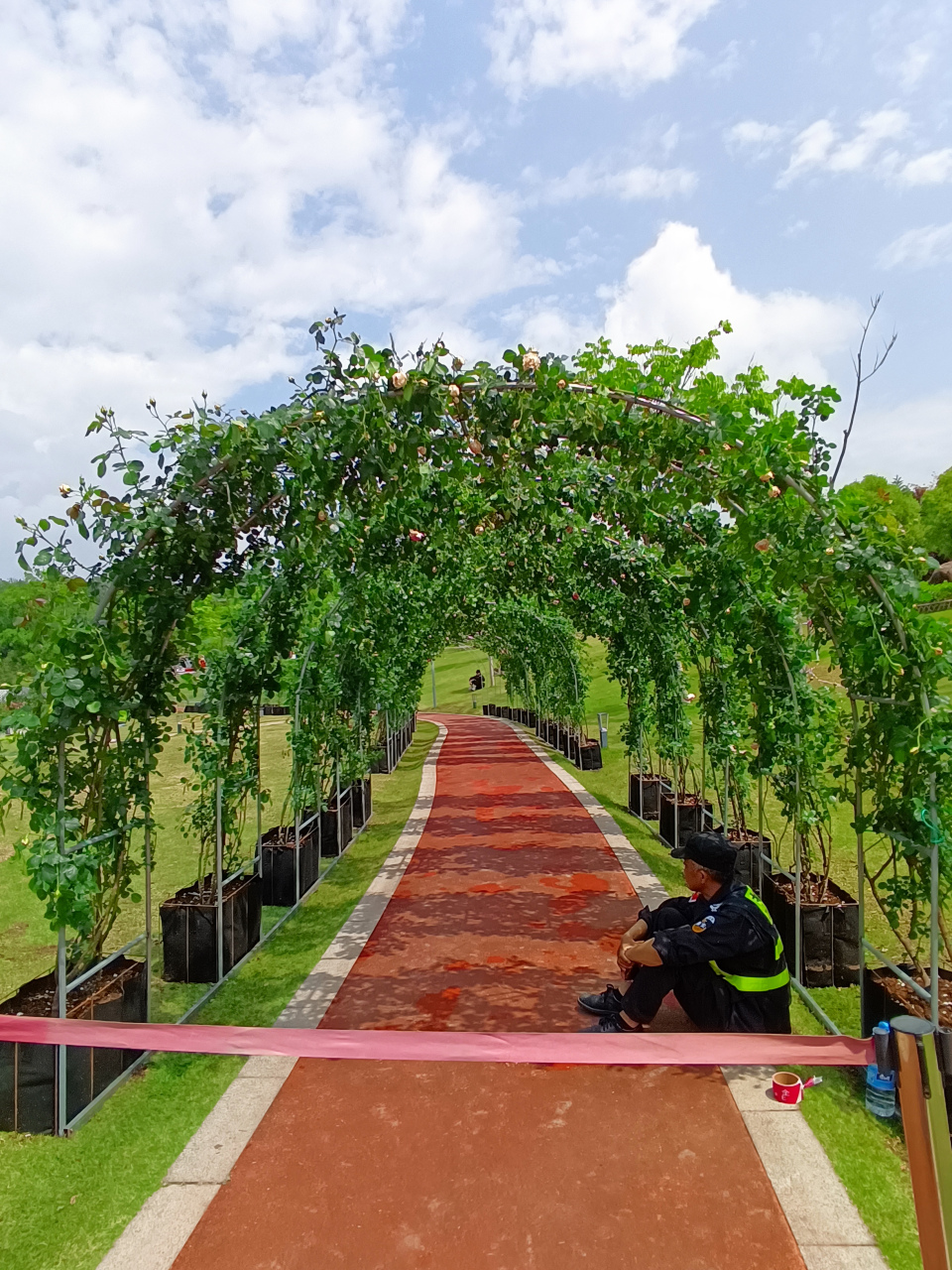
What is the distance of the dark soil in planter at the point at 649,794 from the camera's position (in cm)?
1071

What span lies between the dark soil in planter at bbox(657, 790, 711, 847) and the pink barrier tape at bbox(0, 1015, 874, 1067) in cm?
559

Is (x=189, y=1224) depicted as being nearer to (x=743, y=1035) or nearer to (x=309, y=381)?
(x=743, y=1035)

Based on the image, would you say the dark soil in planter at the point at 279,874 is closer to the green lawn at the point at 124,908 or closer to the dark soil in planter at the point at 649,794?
the green lawn at the point at 124,908

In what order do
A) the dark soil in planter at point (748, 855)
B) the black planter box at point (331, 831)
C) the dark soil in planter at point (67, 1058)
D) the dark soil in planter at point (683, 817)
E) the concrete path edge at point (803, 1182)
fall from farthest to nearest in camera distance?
1. the black planter box at point (331, 831)
2. the dark soil in planter at point (683, 817)
3. the dark soil in planter at point (748, 855)
4. the dark soil in planter at point (67, 1058)
5. the concrete path edge at point (803, 1182)

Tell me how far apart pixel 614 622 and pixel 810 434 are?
274 inches

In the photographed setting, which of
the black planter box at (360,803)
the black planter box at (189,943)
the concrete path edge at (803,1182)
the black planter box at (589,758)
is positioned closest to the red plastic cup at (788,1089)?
the concrete path edge at (803,1182)

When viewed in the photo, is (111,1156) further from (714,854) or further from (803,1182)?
(714,854)

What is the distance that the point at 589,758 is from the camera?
16109mm

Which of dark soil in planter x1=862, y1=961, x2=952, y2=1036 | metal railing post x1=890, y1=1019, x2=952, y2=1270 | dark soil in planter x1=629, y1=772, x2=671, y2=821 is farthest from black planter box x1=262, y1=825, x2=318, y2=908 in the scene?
metal railing post x1=890, y1=1019, x2=952, y2=1270

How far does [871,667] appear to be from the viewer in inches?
150

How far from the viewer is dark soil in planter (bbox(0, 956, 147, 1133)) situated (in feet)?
11.7

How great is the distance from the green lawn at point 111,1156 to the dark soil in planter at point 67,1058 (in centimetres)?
9

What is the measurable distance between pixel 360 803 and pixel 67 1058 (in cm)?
745

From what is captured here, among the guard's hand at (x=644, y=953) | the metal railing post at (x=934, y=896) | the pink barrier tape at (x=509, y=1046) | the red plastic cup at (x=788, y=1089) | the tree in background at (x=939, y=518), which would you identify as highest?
the tree in background at (x=939, y=518)
